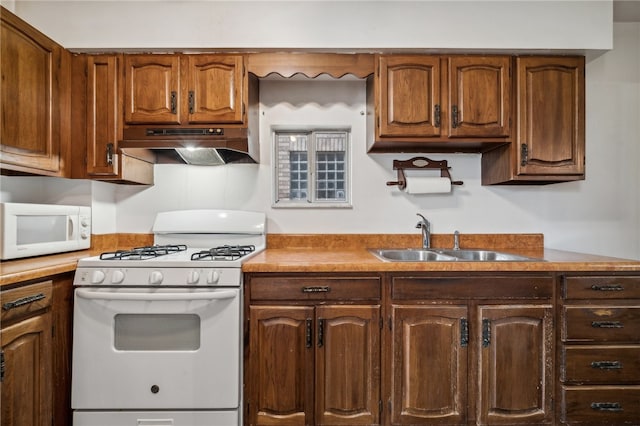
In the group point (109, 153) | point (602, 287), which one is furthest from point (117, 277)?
point (602, 287)

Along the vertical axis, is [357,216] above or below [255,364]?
above

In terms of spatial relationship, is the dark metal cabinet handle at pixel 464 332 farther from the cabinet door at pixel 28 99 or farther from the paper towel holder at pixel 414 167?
the cabinet door at pixel 28 99

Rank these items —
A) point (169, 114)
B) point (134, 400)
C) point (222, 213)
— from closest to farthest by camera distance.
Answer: point (134, 400) → point (169, 114) → point (222, 213)

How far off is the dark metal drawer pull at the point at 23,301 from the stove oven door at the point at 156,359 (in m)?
0.17

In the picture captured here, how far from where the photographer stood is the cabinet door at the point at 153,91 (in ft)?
6.40

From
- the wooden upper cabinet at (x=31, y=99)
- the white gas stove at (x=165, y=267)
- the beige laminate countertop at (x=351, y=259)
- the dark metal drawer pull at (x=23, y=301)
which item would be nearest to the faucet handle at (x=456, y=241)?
the beige laminate countertop at (x=351, y=259)

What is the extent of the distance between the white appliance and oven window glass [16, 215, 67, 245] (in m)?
0.31

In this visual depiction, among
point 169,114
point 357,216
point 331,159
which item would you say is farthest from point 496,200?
point 169,114

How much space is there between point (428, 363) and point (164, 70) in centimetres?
213

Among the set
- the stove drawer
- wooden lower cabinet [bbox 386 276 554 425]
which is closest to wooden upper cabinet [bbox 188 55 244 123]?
wooden lower cabinet [bbox 386 276 554 425]

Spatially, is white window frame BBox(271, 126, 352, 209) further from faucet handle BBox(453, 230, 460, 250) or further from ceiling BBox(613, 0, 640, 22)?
ceiling BBox(613, 0, 640, 22)

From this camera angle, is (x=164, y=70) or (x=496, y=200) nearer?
(x=164, y=70)

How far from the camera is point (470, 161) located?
7.63 ft

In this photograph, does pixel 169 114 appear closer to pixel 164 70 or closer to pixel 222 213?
pixel 164 70
